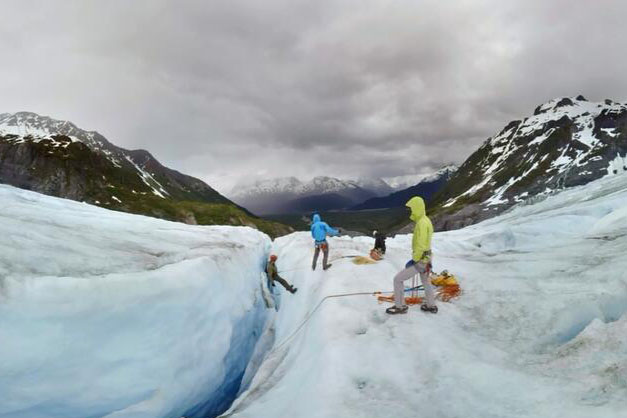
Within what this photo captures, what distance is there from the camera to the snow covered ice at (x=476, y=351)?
7.22 metres

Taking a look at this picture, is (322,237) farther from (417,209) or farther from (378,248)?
(417,209)

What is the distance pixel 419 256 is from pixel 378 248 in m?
10.2

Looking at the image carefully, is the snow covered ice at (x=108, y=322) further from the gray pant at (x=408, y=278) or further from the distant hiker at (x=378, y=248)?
the distant hiker at (x=378, y=248)

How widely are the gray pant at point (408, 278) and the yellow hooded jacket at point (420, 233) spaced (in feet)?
0.91

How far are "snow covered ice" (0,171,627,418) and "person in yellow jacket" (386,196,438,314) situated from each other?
0.51 meters

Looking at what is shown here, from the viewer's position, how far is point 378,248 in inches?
849

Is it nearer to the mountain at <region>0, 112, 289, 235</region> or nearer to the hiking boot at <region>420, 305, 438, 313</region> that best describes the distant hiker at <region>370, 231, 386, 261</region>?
the hiking boot at <region>420, 305, 438, 313</region>

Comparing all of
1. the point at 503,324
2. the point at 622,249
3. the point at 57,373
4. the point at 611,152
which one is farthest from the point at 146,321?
the point at 611,152

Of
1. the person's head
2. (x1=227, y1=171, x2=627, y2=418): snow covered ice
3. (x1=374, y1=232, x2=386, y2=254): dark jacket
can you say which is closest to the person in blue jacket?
(x1=227, y1=171, x2=627, y2=418): snow covered ice

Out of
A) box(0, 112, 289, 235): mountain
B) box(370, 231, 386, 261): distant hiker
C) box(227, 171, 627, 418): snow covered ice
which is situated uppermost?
box(0, 112, 289, 235): mountain

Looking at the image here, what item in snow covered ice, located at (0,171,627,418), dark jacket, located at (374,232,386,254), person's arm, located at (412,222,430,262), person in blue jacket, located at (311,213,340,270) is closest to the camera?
snow covered ice, located at (0,171,627,418)

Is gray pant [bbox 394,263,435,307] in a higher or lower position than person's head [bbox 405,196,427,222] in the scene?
lower

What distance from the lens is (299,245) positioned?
2973 centimetres

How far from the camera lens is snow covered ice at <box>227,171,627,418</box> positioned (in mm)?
7223
